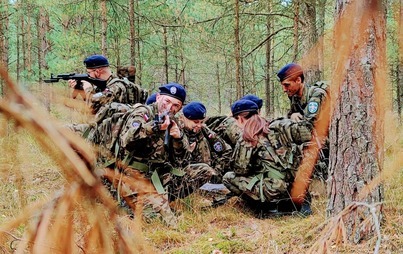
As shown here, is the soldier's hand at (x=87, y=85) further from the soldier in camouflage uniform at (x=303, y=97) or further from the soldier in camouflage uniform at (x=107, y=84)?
the soldier in camouflage uniform at (x=303, y=97)

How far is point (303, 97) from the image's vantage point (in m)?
4.61

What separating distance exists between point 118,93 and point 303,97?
2142 millimetres

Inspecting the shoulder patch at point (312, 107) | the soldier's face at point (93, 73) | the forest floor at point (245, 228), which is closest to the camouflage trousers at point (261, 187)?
the forest floor at point (245, 228)

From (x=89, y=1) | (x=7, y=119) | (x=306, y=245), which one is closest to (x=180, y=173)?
(x=306, y=245)

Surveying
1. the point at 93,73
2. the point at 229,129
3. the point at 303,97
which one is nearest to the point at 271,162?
the point at 303,97

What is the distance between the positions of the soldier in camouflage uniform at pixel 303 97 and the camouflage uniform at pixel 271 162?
6.4 inches

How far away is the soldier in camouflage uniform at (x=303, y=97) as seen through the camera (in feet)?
14.1

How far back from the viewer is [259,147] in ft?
14.1

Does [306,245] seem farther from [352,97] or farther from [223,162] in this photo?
[223,162]

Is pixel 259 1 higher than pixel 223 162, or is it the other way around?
pixel 259 1

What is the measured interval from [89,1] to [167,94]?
17.1ft

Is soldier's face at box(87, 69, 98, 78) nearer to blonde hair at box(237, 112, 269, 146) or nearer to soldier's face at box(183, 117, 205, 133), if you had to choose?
soldier's face at box(183, 117, 205, 133)

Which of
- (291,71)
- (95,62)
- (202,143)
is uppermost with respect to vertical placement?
(95,62)

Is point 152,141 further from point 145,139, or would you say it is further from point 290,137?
point 290,137
